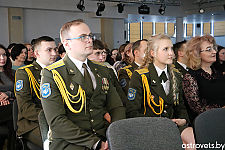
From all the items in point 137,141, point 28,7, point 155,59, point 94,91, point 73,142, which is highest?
point 28,7

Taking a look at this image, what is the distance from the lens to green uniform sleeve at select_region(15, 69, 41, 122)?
256 centimetres

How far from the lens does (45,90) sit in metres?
1.80

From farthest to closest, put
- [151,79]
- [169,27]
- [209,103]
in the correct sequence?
[169,27]
[209,103]
[151,79]

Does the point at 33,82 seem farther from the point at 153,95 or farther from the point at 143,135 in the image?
the point at 143,135


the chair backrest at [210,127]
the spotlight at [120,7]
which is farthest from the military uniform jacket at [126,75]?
the spotlight at [120,7]

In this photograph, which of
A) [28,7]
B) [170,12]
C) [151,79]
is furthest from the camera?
[170,12]

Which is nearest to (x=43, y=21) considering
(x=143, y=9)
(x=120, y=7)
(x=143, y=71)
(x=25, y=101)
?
(x=120, y=7)

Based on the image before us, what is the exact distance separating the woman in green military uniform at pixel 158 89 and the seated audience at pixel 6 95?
4.67 feet

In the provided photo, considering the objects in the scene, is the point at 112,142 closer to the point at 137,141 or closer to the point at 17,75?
the point at 137,141

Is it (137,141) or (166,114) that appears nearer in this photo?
(137,141)

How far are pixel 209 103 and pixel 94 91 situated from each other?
144cm

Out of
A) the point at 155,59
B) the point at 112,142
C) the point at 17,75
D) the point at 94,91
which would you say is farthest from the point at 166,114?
the point at 17,75

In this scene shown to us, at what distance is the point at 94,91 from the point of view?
1923mm

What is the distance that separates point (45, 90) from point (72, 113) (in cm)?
26
